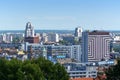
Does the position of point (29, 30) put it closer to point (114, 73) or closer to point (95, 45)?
point (95, 45)

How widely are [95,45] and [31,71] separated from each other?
72375mm

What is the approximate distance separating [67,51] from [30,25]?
3843 cm

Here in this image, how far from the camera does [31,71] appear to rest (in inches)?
722

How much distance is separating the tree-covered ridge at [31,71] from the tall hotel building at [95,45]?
67.9 m

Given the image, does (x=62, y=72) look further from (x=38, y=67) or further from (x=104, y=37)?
(x=104, y=37)

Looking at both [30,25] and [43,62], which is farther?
[30,25]

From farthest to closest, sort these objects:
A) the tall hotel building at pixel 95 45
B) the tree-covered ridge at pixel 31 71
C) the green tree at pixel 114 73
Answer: the tall hotel building at pixel 95 45, the tree-covered ridge at pixel 31 71, the green tree at pixel 114 73

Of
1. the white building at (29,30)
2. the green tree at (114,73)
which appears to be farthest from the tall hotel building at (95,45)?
the green tree at (114,73)

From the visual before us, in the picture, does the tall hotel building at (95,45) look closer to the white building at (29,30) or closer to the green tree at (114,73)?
the white building at (29,30)

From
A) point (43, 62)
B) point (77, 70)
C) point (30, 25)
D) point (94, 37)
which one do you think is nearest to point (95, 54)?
point (94, 37)

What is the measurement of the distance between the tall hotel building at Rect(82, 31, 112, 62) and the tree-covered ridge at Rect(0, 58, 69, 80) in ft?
223

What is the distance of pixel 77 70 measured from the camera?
179 ft

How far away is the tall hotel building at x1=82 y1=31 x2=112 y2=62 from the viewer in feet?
289

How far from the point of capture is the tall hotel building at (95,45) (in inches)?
3467
